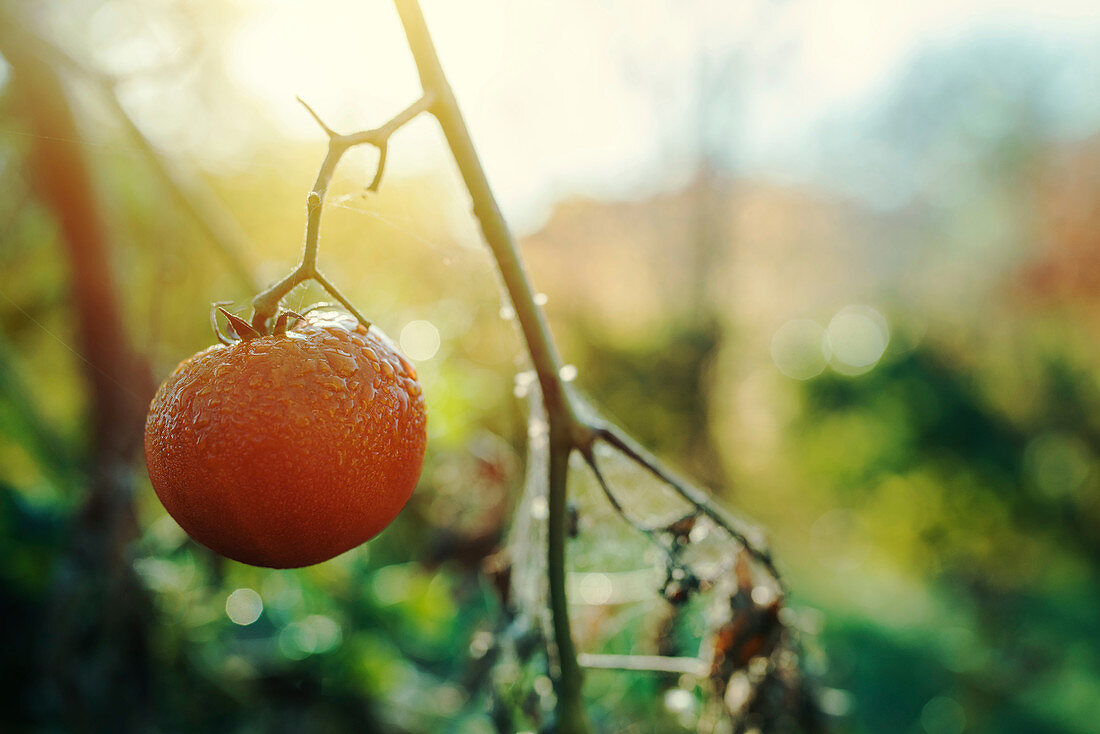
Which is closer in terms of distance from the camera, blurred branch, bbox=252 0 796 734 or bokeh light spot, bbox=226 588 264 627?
blurred branch, bbox=252 0 796 734

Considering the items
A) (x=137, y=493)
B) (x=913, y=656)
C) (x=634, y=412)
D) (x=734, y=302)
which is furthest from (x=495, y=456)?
(x=734, y=302)

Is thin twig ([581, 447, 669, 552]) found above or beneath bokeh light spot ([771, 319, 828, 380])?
beneath

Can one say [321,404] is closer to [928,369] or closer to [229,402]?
[229,402]

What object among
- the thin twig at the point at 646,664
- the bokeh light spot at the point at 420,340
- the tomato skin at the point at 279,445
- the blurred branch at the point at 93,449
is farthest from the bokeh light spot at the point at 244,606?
the tomato skin at the point at 279,445

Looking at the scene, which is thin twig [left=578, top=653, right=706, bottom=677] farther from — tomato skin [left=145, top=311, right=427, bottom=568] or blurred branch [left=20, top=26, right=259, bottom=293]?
blurred branch [left=20, top=26, right=259, bottom=293]

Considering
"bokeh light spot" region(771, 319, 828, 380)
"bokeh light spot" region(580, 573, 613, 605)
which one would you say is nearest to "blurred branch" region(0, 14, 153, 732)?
"bokeh light spot" region(580, 573, 613, 605)

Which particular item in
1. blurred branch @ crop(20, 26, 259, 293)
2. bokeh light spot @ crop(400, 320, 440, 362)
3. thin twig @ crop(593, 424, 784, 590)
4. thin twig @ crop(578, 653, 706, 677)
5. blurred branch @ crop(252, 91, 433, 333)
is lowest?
thin twig @ crop(578, 653, 706, 677)
